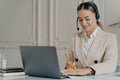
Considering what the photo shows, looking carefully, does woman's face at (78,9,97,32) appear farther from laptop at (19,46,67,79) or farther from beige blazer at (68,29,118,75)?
laptop at (19,46,67,79)

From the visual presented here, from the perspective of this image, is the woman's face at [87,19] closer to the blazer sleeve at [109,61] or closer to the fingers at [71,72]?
the blazer sleeve at [109,61]

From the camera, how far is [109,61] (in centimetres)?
170

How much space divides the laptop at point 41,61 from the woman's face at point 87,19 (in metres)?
0.58

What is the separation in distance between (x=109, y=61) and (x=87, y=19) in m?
0.39

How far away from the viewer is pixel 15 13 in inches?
149

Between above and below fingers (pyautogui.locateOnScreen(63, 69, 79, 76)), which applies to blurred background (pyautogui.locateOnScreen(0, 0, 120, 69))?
above

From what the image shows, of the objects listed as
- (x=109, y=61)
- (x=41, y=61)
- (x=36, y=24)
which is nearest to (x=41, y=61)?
(x=41, y=61)

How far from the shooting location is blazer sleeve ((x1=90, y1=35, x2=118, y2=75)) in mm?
1587

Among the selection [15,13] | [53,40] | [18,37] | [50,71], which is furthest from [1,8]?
[50,71]

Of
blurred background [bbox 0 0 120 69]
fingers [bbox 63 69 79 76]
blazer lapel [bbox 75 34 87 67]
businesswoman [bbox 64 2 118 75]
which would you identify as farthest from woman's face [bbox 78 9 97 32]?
blurred background [bbox 0 0 120 69]

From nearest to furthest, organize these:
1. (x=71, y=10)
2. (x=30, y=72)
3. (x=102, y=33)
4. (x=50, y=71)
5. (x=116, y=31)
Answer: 1. (x=50, y=71)
2. (x=30, y=72)
3. (x=102, y=33)
4. (x=116, y=31)
5. (x=71, y=10)

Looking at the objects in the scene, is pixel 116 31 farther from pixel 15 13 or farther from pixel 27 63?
pixel 27 63

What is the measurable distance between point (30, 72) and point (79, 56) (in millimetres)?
483

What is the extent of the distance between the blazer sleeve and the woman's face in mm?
184
